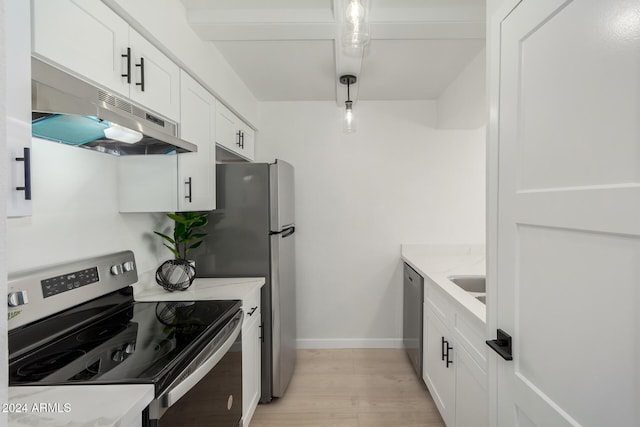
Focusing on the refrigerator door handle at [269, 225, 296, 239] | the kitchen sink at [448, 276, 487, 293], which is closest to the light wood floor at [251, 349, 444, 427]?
the kitchen sink at [448, 276, 487, 293]

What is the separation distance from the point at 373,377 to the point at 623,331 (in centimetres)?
224

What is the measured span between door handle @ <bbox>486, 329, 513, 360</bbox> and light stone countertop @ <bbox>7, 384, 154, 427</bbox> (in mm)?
1046

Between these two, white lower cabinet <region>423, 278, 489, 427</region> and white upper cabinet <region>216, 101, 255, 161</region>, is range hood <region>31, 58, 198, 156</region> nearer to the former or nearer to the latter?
white upper cabinet <region>216, 101, 255, 161</region>

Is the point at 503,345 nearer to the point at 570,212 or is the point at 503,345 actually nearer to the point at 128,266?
the point at 570,212

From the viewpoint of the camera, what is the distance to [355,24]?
1206 mm

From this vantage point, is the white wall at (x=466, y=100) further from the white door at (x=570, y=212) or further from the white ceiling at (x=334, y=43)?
the white door at (x=570, y=212)

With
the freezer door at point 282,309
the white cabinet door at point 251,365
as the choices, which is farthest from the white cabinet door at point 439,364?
the white cabinet door at point 251,365

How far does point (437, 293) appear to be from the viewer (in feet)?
6.60

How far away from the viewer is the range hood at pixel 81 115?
0.86m

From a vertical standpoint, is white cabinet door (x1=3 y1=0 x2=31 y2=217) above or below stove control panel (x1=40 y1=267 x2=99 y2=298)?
above

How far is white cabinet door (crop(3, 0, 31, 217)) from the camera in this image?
0.60m

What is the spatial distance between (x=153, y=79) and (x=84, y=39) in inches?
15.0

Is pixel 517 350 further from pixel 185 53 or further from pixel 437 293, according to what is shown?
pixel 185 53

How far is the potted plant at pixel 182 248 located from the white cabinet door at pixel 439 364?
1525 mm
